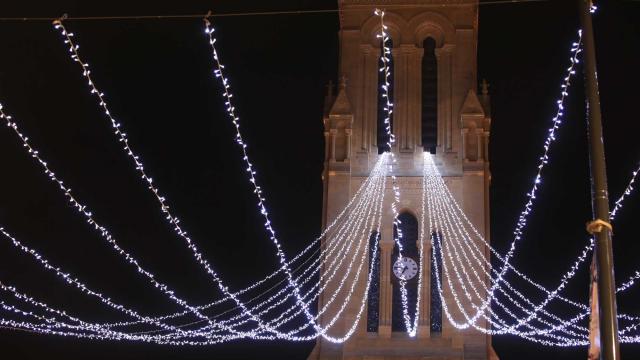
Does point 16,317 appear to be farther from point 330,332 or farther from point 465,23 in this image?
point 465,23

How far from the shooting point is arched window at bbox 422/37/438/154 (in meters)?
39.1

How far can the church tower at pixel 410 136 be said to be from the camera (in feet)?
118

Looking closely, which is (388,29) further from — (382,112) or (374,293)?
(374,293)

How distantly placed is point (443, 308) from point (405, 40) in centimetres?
1028

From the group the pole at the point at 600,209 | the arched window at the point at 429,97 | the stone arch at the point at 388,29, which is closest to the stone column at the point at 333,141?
the arched window at the point at 429,97

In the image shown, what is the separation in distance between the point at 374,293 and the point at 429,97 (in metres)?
7.90

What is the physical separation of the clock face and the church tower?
0.83 feet

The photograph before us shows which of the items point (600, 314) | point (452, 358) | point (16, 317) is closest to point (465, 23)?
point (452, 358)

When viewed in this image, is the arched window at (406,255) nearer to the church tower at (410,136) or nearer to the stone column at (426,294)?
the church tower at (410,136)

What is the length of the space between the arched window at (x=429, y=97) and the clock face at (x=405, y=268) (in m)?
4.22

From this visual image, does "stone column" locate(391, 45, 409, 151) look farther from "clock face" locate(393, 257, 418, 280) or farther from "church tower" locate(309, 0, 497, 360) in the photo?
"clock face" locate(393, 257, 418, 280)

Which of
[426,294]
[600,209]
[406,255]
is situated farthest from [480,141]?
[600,209]

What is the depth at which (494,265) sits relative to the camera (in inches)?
1484

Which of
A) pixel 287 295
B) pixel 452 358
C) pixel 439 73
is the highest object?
pixel 439 73
